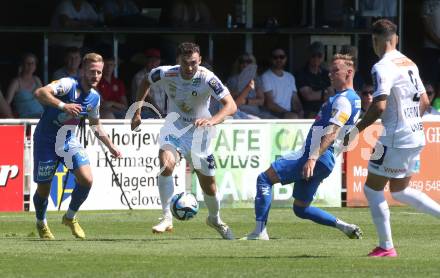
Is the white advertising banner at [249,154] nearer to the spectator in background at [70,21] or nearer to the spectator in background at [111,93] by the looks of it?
the spectator in background at [111,93]

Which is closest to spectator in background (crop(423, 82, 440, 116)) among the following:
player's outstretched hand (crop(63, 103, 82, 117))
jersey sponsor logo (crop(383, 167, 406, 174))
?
player's outstretched hand (crop(63, 103, 82, 117))

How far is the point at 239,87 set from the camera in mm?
21922

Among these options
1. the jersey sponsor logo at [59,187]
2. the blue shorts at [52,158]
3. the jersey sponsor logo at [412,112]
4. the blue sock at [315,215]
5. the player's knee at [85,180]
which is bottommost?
the jersey sponsor logo at [59,187]

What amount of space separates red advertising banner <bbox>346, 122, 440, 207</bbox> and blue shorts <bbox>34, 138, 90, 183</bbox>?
7.15 m

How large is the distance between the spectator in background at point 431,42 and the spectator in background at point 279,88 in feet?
12.3

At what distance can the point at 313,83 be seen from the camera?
899 inches

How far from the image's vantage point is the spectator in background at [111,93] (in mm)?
20922

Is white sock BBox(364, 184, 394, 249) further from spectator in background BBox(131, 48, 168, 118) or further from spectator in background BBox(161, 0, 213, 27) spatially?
spectator in background BBox(161, 0, 213, 27)

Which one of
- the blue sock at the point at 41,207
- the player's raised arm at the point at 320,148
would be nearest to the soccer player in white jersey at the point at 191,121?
the blue sock at the point at 41,207

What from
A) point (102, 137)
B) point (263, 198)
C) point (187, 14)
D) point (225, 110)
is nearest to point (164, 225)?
point (102, 137)

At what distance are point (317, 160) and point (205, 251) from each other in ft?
6.77

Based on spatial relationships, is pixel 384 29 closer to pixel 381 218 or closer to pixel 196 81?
pixel 381 218

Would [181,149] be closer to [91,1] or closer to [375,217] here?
[375,217]

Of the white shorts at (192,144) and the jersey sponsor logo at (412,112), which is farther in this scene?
the white shorts at (192,144)
